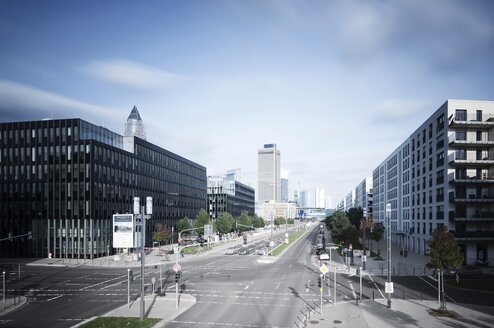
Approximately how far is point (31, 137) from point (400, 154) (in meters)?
99.0

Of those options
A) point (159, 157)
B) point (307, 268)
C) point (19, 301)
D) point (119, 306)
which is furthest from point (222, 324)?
point (159, 157)

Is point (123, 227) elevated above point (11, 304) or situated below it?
above

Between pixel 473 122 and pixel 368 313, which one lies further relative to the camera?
pixel 473 122

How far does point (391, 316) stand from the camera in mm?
35906

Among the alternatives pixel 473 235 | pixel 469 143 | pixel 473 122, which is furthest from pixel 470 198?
pixel 473 122

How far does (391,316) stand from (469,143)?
5193 centimetres

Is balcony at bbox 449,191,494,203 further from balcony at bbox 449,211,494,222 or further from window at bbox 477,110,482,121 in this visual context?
window at bbox 477,110,482,121

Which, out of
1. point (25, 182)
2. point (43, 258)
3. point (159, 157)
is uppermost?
point (159, 157)

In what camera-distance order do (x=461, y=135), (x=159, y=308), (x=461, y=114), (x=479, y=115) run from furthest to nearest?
(x=461, y=114), (x=461, y=135), (x=479, y=115), (x=159, y=308)

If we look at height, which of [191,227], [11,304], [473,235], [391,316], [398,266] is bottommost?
[191,227]

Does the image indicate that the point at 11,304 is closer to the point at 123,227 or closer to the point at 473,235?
the point at 123,227

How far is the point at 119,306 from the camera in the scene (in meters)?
41.0

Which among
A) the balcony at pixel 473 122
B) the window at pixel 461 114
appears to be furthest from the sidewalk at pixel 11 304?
the window at pixel 461 114

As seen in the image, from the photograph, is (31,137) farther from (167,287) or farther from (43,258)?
(167,287)
